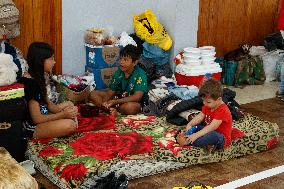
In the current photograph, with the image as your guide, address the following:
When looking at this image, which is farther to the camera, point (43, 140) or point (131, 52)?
point (131, 52)

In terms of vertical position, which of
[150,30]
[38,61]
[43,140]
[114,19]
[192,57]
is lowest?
[43,140]

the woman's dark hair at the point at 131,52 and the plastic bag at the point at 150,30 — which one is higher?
the plastic bag at the point at 150,30

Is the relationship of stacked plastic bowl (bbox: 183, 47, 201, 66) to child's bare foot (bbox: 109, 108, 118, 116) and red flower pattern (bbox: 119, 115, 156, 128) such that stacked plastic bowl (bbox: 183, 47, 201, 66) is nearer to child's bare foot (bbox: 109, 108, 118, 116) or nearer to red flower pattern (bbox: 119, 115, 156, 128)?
A: red flower pattern (bbox: 119, 115, 156, 128)

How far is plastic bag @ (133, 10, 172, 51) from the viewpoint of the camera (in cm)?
716

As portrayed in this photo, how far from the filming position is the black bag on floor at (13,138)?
444cm

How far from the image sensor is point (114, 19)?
717 cm

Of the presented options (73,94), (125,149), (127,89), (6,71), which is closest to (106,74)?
(73,94)

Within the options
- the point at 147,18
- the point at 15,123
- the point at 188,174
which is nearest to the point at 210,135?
the point at 188,174

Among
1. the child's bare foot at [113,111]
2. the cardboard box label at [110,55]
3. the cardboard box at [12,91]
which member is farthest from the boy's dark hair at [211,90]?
the cardboard box label at [110,55]

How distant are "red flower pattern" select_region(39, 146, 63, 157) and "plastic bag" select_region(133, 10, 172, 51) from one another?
3.04 metres

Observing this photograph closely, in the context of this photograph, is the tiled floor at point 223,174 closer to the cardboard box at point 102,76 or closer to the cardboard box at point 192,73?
the cardboard box at point 192,73

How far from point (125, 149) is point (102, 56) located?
236 centimetres

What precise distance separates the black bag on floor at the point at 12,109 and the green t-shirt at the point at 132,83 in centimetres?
166

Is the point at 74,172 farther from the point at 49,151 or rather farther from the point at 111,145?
the point at 111,145
